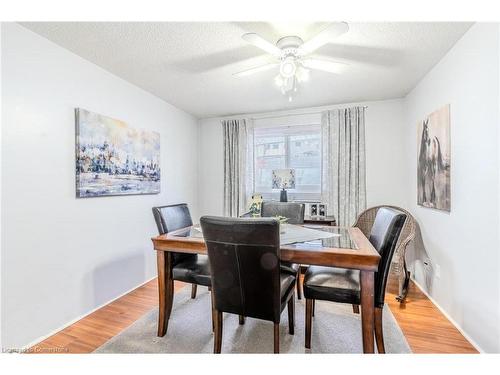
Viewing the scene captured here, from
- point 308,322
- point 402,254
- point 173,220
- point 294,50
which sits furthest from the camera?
point 402,254

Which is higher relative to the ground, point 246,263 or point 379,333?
point 246,263

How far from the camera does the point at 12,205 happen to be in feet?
5.63

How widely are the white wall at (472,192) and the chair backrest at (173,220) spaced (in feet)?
7.14

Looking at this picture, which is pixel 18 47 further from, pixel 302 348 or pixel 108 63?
pixel 302 348

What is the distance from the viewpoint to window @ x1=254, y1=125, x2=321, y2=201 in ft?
12.7

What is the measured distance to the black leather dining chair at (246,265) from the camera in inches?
54.6

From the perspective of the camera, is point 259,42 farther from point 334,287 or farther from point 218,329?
point 218,329

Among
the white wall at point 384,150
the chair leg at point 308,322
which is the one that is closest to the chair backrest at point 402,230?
the white wall at point 384,150

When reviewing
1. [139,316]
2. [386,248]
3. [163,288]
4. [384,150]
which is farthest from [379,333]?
[384,150]

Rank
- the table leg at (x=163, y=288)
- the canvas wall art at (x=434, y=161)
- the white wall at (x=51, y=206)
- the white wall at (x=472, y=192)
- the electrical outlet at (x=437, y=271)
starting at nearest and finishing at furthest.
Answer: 1. the white wall at (x=472, y=192)
2. the white wall at (x=51, y=206)
3. the table leg at (x=163, y=288)
4. the canvas wall art at (x=434, y=161)
5. the electrical outlet at (x=437, y=271)

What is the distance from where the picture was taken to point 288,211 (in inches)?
109

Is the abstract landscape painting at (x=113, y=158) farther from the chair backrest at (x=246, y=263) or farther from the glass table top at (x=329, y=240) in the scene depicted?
the chair backrest at (x=246, y=263)

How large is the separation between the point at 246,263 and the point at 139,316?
4.78 ft
